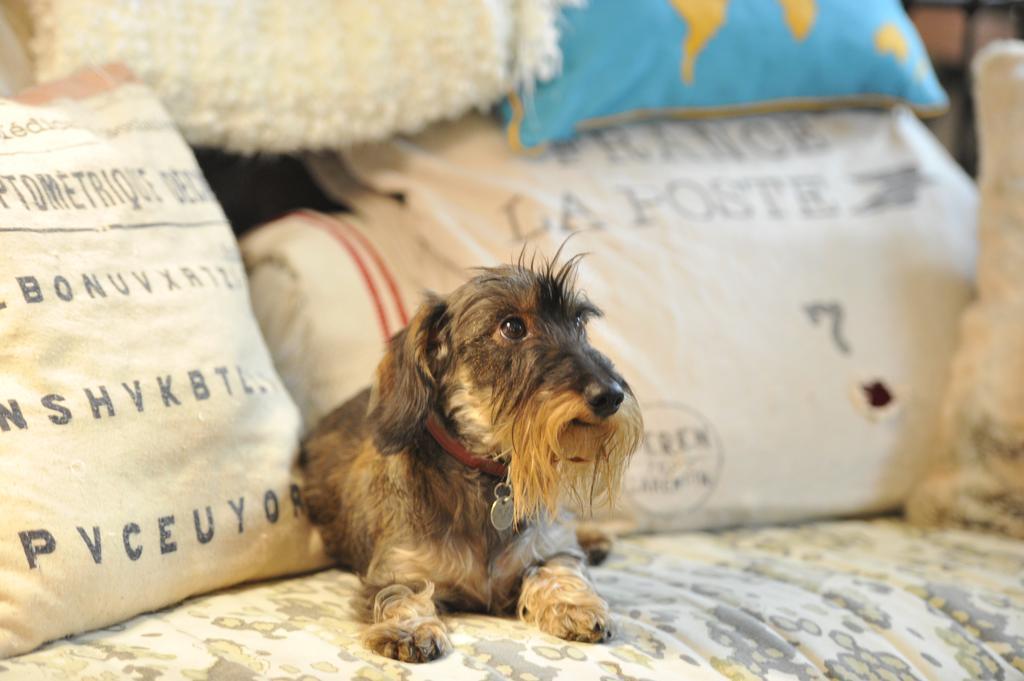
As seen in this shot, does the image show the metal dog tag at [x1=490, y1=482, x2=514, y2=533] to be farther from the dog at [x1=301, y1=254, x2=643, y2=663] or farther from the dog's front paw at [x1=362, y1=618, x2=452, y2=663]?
the dog's front paw at [x1=362, y1=618, x2=452, y2=663]

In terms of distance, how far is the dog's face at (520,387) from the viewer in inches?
50.3

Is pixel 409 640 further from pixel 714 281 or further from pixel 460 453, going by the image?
pixel 714 281

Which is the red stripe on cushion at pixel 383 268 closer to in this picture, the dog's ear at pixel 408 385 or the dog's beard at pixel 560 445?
the dog's ear at pixel 408 385

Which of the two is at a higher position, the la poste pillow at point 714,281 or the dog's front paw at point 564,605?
the la poste pillow at point 714,281

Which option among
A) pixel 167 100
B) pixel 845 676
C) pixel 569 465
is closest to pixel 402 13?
pixel 167 100

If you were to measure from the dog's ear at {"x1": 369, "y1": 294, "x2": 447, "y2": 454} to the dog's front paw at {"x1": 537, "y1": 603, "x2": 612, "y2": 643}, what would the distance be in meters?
0.27

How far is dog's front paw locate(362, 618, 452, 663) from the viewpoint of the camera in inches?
49.7

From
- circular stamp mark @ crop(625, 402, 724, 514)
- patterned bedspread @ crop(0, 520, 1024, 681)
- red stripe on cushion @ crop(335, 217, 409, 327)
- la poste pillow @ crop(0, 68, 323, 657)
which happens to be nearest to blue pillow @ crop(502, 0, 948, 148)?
red stripe on cushion @ crop(335, 217, 409, 327)

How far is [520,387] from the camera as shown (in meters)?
1.32

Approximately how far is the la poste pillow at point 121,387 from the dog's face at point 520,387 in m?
0.25

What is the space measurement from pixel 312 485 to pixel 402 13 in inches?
31.3

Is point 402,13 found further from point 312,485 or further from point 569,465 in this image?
point 569,465

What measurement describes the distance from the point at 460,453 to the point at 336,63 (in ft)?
2.63

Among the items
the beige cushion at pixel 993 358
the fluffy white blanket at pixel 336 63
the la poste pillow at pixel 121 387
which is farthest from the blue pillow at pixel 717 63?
the la poste pillow at pixel 121 387
